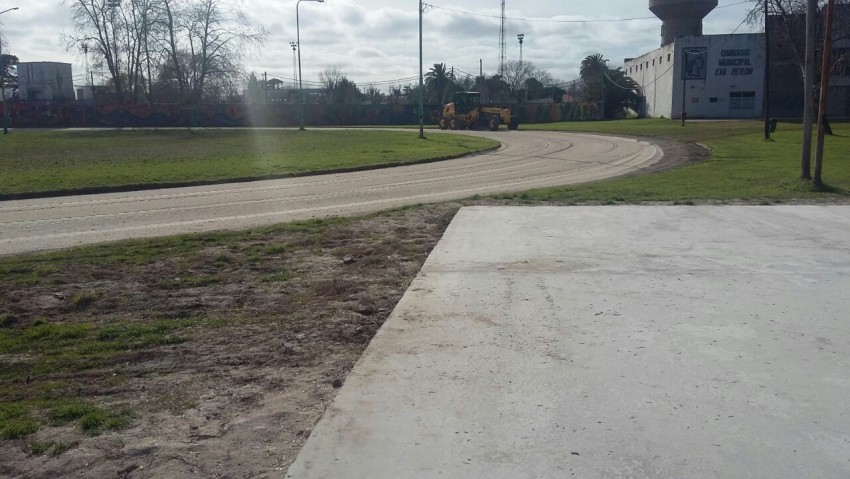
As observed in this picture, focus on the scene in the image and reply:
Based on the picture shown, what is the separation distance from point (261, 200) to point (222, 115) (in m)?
67.5

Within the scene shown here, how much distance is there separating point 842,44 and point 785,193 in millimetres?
61239

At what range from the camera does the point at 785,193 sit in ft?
51.6

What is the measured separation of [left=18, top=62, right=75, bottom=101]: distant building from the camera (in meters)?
104

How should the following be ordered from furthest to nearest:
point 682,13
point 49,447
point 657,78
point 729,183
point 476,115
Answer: point 682,13, point 657,78, point 476,115, point 729,183, point 49,447

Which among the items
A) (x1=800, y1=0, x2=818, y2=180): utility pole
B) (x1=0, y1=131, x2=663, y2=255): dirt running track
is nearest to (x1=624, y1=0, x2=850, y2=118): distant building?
(x1=0, y1=131, x2=663, y2=255): dirt running track

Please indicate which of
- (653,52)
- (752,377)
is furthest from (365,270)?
(653,52)

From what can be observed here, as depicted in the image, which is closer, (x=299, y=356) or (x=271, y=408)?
(x=271, y=408)

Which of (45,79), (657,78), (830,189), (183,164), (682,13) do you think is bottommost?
(830,189)

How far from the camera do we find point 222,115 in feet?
266

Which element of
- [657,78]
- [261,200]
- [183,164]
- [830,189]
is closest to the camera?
[830,189]

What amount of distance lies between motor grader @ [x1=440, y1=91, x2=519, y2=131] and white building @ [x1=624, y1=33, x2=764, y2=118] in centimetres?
2216

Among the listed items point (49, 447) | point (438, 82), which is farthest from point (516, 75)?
point (49, 447)

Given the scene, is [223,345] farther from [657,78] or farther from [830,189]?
[657,78]

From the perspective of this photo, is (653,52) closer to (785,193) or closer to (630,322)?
(785,193)
